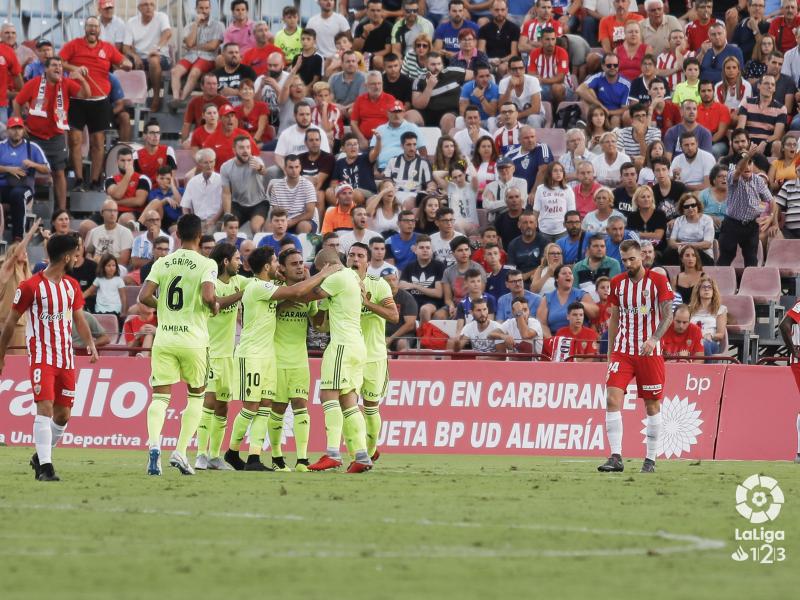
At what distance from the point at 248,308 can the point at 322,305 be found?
30.7 inches

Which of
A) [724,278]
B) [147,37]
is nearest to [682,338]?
[724,278]

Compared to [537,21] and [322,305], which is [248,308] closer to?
[322,305]

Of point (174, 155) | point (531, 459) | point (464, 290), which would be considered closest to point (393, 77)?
point (174, 155)

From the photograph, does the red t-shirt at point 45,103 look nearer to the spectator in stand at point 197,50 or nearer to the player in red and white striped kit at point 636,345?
the spectator in stand at point 197,50

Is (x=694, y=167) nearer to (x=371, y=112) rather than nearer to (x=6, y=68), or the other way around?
(x=371, y=112)

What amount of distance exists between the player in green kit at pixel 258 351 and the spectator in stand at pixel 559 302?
607cm

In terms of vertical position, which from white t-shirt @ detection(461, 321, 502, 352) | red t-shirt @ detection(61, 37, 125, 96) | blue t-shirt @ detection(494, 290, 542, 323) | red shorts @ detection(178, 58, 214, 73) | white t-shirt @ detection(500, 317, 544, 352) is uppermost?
red shorts @ detection(178, 58, 214, 73)

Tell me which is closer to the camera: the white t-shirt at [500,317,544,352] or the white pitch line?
the white pitch line

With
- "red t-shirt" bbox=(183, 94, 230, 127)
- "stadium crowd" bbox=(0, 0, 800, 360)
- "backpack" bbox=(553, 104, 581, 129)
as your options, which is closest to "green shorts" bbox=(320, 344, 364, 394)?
"stadium crowd" bbox=(0, 0, 800, 360)

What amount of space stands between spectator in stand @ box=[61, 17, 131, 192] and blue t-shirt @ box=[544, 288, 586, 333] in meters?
9.10

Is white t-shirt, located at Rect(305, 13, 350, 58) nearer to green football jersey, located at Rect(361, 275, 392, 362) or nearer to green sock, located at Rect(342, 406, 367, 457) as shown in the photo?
green football jersey, located at Rect(361, 275, 392, 362)

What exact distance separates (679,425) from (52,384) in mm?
8886

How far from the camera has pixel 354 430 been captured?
1470 centimetres

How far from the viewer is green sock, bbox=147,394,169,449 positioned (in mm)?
13742
